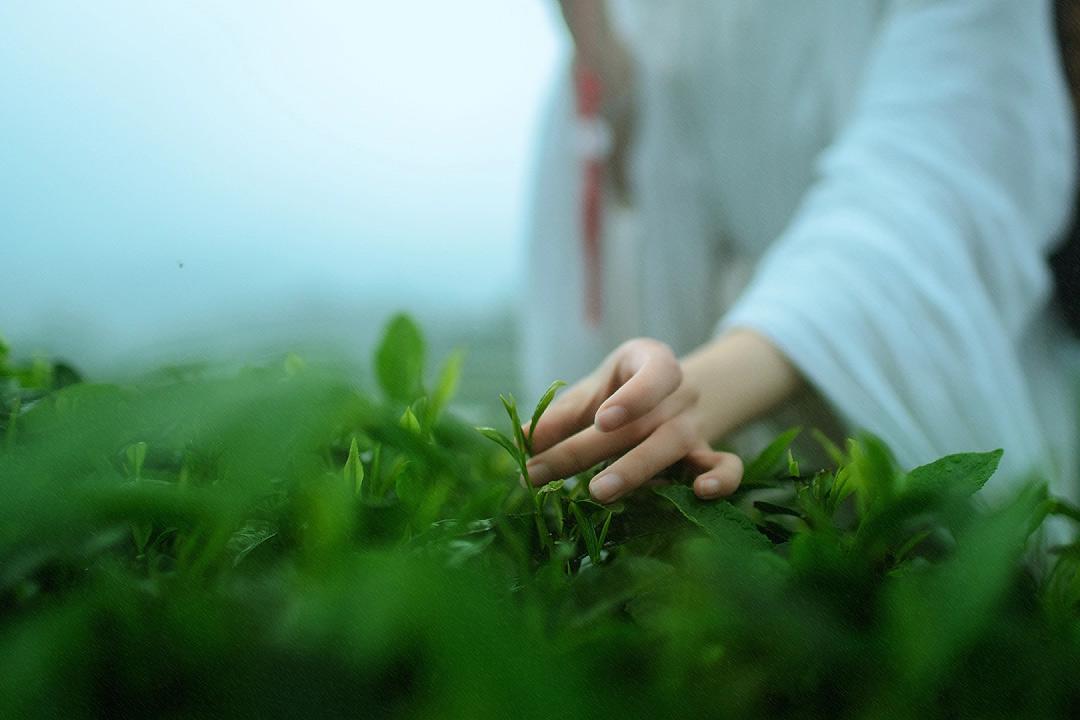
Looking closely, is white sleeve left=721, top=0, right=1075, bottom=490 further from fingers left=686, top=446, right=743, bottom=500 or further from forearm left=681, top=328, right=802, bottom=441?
fingers left=686, top=446, right=743, bottom=500

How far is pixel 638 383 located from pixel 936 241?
336 millimetres

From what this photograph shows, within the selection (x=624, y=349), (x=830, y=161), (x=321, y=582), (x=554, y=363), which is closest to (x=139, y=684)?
(x=321, y=582)

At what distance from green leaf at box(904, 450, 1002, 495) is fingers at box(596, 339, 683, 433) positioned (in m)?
0.07

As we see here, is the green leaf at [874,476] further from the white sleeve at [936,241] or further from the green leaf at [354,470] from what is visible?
the white sleeve at [936,241]

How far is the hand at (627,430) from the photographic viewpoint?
183mm

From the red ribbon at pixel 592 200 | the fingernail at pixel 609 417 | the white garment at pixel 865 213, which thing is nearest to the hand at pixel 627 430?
the fingernail at pixel 609 417

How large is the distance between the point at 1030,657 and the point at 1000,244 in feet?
1.49

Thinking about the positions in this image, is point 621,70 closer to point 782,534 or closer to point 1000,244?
point 1000,244

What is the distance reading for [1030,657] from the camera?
3.8 inches

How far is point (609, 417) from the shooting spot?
7.6 inches

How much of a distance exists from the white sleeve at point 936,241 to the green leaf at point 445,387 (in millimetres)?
220

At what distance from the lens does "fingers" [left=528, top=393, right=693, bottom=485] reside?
196 mm

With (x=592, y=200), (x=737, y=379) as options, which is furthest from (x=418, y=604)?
(x=592, y=200)

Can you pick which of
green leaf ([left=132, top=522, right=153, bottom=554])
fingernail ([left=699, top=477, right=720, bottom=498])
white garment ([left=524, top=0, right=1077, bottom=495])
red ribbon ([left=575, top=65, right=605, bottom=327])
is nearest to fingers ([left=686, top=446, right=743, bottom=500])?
fingernail ([left=699, top=477, right=720, bottom=498])
